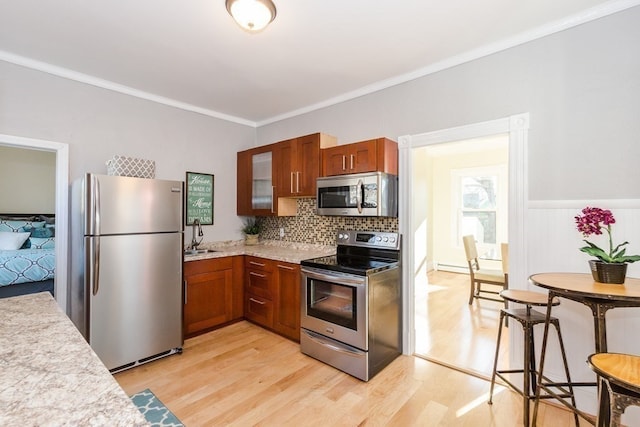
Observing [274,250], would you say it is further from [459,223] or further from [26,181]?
[26,181]

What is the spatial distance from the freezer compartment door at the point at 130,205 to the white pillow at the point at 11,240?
329 centimetres

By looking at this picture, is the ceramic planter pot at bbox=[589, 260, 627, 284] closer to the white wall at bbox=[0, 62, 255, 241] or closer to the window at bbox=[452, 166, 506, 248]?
the white wall at bbox=[0, 62, 255, 241]

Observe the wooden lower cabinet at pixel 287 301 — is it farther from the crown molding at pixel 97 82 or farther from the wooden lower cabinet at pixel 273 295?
the crown molding at pixel 97 82

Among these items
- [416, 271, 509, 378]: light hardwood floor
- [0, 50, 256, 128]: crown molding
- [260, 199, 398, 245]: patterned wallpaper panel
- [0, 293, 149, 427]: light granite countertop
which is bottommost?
[416, 271, 509, 378]: light hardwood floor

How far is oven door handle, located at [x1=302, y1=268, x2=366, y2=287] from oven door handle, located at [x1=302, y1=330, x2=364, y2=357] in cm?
53

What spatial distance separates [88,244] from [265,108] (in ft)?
7.88

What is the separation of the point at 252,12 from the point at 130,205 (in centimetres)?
181

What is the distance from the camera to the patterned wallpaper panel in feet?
10.2

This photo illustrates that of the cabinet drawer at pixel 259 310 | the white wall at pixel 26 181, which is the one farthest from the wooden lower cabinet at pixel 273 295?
the white wall at pixel 26 181

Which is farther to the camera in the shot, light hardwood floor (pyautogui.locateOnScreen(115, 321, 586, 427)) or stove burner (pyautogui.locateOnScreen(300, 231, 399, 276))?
stove burner (pyautogui.locateOnScreen(300, 231, 399, 276))

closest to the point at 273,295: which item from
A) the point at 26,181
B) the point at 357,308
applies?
the point at 357,308

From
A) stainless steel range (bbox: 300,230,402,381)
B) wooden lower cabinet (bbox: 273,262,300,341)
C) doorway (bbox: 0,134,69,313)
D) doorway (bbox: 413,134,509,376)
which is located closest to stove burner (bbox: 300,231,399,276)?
stainless steel range (bbox: 300,230,402,381)

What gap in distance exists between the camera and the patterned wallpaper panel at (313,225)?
311 centimetres

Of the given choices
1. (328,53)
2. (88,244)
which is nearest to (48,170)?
(88,244)
